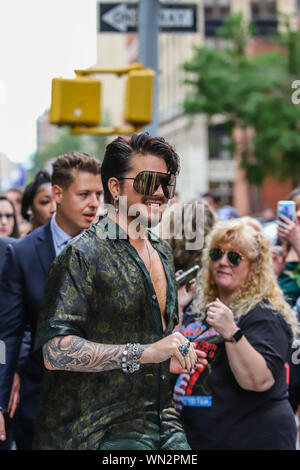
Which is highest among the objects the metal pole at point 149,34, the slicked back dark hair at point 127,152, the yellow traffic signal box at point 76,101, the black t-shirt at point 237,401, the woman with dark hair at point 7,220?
the metal pole at point 149,34

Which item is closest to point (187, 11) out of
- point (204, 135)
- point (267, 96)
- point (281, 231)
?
point (281, 231)

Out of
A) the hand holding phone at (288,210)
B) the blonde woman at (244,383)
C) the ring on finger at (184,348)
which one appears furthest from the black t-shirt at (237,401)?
the hand holding phone at (288,210)

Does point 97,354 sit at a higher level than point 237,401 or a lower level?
higher

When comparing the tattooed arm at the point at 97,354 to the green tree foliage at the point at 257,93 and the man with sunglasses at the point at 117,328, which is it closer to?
the man with sunglasses at the point at 117,328

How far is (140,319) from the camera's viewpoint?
299cm

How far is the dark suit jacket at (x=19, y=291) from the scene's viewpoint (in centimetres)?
394

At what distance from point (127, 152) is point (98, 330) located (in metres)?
0.73

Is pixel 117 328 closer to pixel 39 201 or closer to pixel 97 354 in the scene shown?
pixel 97 354

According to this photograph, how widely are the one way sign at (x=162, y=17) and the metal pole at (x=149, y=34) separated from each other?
0.23 meters

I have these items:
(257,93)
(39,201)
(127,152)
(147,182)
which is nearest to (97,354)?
(147,182)

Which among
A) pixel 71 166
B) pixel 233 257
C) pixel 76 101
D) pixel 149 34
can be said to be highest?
pixel 149 34

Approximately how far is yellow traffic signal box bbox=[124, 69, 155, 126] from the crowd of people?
2.25 meters

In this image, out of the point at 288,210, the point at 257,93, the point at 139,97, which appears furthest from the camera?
the point at 257,93

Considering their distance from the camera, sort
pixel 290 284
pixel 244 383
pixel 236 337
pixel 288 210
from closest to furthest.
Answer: pixel 236 337
pixel 244 383
pixel 288 210
pixel 290 284
